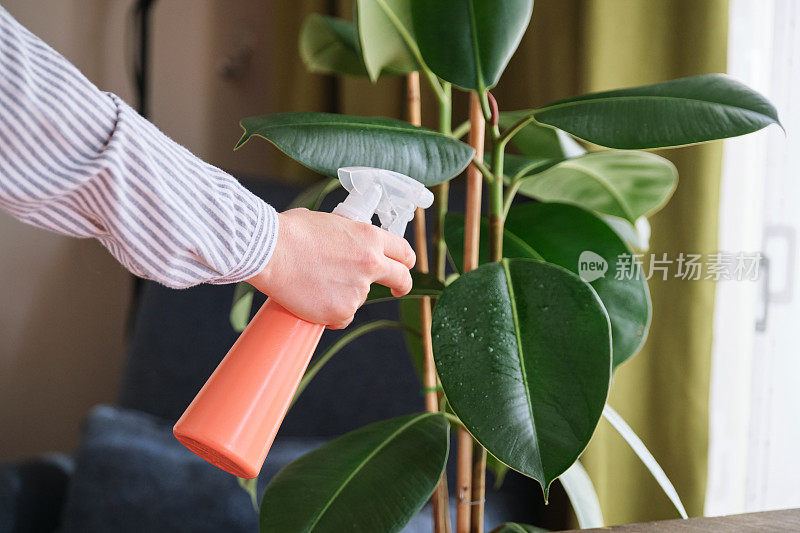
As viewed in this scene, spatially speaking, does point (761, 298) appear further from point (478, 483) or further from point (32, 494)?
point (32, 494)

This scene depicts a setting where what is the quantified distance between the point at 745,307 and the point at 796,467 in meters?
0.26

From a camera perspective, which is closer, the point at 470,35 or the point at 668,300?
the point at 470,35

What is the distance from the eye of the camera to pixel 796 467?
3.17 feet

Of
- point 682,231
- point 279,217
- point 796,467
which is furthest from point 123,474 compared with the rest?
point 796,467

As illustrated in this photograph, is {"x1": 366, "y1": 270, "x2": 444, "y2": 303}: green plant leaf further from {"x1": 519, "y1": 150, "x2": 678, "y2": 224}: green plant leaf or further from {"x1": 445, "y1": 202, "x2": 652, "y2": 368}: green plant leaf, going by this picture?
{"x1": 519, "y1": 150, "x2": 678, "y2": 224}: green plant leaf

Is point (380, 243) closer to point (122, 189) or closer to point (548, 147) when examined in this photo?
point (122, 189)

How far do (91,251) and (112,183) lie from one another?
1.57 metres

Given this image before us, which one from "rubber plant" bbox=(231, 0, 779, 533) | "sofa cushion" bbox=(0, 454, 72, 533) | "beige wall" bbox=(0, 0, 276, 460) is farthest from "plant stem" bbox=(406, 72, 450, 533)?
"beige wall" bbox=(0, 0, 276, 460)

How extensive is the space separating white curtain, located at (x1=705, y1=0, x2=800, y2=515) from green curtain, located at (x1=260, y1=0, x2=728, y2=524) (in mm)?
53

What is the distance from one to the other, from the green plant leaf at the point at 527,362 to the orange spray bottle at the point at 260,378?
3.5 inches

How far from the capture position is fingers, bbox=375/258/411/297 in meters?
0.48

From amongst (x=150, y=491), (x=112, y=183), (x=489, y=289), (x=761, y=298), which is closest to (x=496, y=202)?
(x=489, y=289)

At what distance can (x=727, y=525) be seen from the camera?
1.70ft

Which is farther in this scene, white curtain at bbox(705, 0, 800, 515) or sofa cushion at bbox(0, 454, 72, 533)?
sofa cushion at bbox(0, 454, 72, 533)
